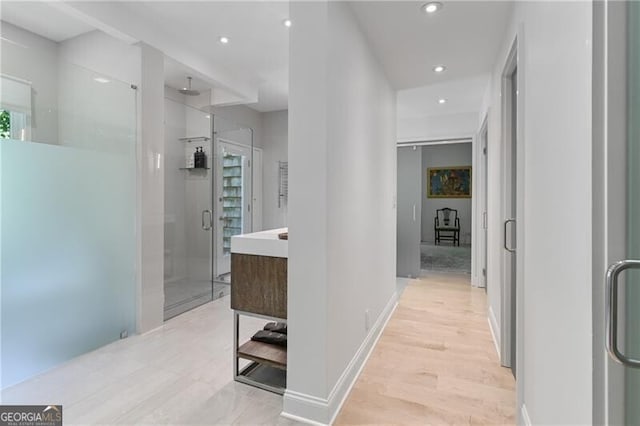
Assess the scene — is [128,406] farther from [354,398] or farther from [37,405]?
[354,398]

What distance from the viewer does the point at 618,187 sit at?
0.78 m

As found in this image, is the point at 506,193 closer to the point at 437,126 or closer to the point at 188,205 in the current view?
the point at 437,126

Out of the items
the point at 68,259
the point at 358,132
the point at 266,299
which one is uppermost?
the point at 358,132

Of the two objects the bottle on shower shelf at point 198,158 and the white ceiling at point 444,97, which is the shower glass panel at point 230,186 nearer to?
the bottle on shower shelf at point 198,158

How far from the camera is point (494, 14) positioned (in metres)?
2.02

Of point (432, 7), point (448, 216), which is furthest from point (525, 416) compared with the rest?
point (448, 216)

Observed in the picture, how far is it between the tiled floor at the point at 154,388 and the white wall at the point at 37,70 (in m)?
1.67

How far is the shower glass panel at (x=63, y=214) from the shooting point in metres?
2.14

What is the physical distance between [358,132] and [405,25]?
2.58 feet

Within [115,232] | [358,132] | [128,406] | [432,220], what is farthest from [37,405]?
[432,220]

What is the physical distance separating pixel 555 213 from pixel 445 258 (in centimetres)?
596

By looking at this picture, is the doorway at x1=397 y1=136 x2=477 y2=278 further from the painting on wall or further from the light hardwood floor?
the light hardwood floor

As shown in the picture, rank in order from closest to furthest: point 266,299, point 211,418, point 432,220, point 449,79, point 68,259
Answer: point 211,418 < point 266,299 < point 68,259 < point 449,79 < point 432,220

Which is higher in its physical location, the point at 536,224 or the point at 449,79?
the point at 449,79
